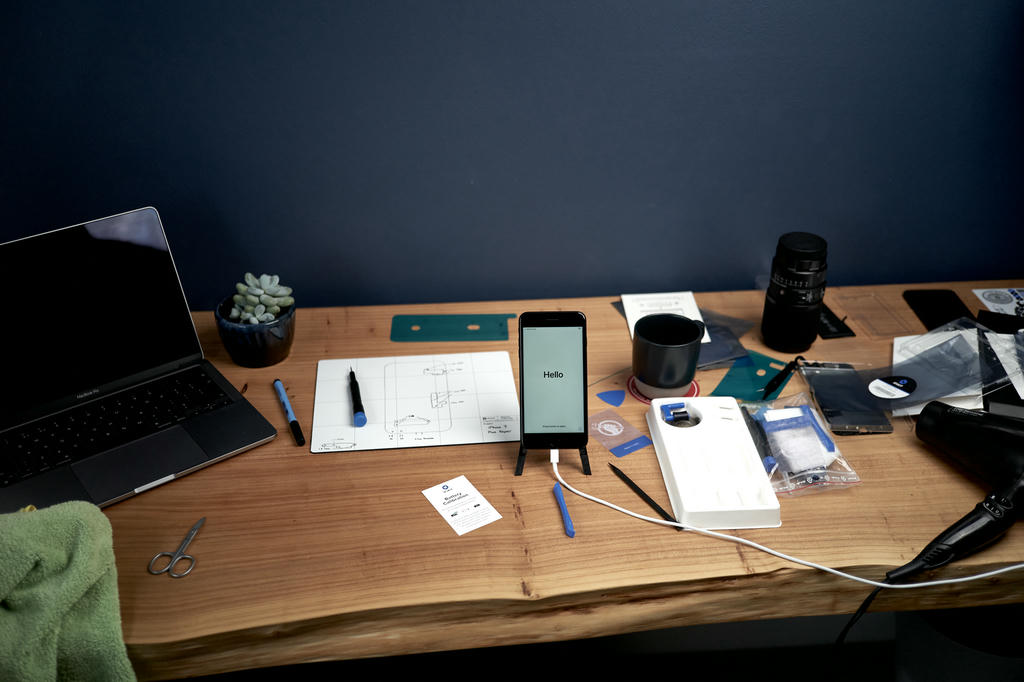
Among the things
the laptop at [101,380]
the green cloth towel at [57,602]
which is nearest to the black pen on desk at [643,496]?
the laptop at [101,380]

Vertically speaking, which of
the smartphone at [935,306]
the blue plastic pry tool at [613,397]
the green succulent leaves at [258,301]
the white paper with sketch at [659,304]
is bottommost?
the blue plastic pry tool at [613,397]

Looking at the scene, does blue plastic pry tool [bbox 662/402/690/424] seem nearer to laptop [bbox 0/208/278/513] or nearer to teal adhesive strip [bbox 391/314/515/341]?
teal adhesive strip [bbox 391/314/515/341]

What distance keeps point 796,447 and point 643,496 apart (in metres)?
0.22

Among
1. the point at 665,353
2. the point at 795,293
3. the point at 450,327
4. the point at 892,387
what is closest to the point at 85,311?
the point at 450,327

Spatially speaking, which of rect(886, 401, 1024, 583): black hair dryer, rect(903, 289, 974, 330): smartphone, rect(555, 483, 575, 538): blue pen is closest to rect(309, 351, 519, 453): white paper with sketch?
rect(555, 483, 575, 538): blue pen

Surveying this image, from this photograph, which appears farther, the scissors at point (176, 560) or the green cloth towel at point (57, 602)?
the scissors at point (176, 560)

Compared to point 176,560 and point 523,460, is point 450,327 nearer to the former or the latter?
point 523,460

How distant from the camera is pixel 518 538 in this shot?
85 cm

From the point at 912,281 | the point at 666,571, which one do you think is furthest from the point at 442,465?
the point at 912,281

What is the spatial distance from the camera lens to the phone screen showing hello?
0.39m

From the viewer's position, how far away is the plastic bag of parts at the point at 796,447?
92 cm

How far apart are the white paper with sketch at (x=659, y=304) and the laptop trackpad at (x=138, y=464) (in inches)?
27.7

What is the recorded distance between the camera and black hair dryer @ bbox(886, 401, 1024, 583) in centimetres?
83

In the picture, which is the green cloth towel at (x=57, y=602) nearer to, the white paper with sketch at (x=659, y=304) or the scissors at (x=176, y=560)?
the scissors at (x=176, y=560)
